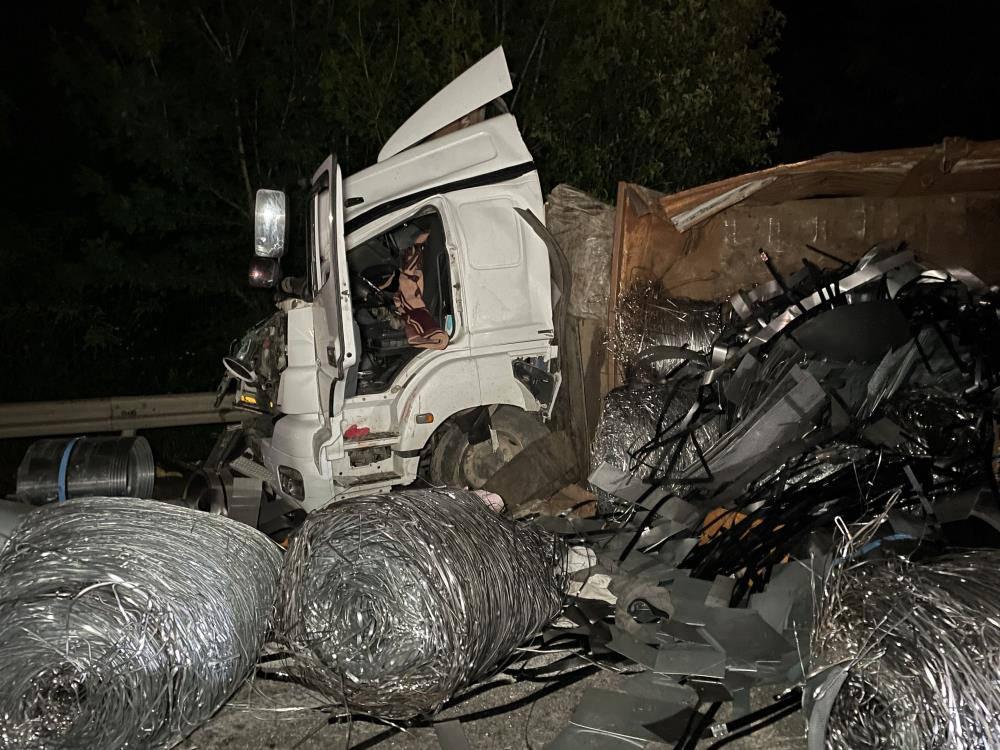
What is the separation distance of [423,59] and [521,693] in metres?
6.82

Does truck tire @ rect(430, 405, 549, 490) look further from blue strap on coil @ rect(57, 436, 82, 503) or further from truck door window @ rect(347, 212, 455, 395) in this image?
blue strap on coil @ rect(57, 436, 82, 503)

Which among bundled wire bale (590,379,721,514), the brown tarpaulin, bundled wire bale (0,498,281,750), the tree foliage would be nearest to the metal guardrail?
the tree foliage

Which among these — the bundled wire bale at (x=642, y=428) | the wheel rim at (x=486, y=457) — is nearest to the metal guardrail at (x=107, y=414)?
the wheel rim at (x=486, y=457)

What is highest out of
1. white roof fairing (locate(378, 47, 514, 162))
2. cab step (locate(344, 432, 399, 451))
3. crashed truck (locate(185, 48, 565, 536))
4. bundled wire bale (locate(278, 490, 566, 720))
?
white roof fairing (locate(378, 47, 514, 162))

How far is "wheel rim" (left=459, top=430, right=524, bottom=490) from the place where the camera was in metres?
5.36

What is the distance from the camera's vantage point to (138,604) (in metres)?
2.49

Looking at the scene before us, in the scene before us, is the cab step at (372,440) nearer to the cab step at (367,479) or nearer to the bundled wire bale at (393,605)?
the cab step at (367,479)

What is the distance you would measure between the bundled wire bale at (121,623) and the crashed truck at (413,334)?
79.3 inches

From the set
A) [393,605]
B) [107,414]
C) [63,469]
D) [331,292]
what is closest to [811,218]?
[331,292]

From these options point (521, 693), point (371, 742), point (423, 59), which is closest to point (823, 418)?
point (521, 693)

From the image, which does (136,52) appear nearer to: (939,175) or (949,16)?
(939,175)

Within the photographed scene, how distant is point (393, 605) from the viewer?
264 centimetres

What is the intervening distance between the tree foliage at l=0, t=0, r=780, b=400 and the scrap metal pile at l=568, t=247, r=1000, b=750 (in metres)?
4.49

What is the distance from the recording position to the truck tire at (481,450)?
5324 mm
